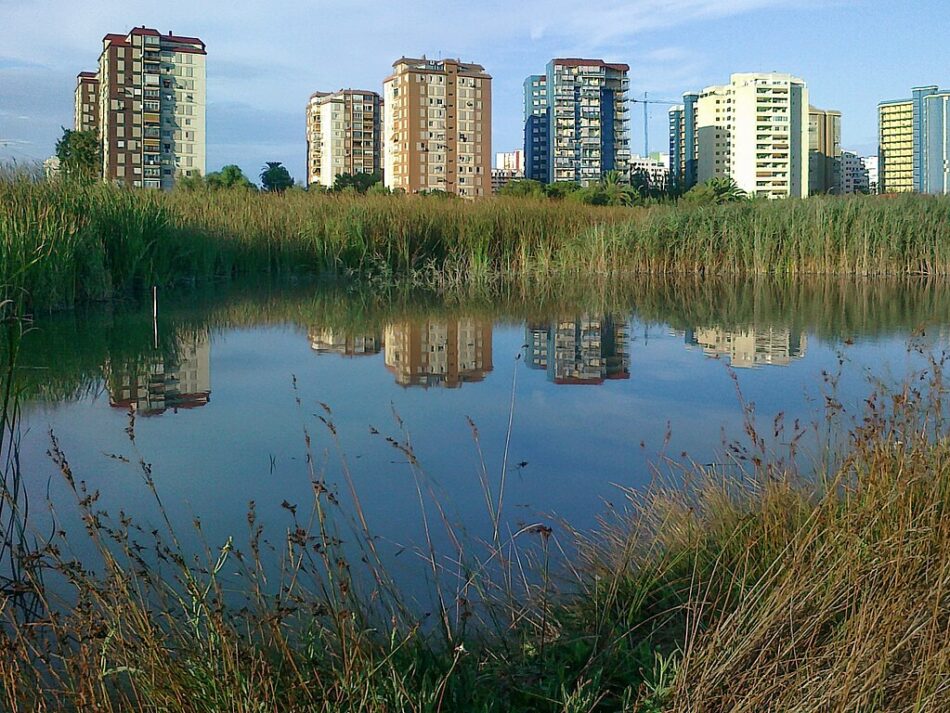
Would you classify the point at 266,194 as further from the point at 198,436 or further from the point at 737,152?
the point at 737,152

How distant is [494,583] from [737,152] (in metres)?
92.3

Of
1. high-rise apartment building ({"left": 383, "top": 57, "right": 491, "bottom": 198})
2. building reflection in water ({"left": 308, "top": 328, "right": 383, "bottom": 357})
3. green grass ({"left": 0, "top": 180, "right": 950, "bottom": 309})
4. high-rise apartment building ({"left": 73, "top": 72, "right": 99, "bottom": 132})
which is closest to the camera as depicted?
building reflection in water ({"left": 308, "top": 328, "right": 383, "bottom": 357})

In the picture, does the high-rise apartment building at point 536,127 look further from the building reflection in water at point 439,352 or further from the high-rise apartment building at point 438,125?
the building reflection in water at point 439,352

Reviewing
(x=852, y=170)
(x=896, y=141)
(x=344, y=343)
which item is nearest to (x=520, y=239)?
(x=344, y=343)

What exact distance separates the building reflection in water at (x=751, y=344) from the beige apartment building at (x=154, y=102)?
205 ft

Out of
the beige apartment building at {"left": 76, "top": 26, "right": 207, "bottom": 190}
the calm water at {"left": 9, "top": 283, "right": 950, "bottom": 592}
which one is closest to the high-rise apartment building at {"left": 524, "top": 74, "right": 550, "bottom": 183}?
the beige apartment building at {"left": 76, "top": 26, "right": 207, "bottom": 190}

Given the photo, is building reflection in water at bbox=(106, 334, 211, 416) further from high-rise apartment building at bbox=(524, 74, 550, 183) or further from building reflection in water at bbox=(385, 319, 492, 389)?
high-rise apartment building at bbox=(524, 74, 550, 183)

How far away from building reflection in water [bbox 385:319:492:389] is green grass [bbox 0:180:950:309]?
489 cm

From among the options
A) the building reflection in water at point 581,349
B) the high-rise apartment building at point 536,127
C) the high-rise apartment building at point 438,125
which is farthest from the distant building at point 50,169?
the high-rise apartment building at point 536,127

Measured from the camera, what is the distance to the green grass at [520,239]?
14492 mm

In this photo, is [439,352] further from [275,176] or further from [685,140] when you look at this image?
[685,140]

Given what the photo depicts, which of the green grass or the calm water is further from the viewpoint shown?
the green grass

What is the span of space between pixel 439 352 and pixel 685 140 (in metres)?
103

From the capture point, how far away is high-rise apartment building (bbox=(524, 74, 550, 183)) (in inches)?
4198
